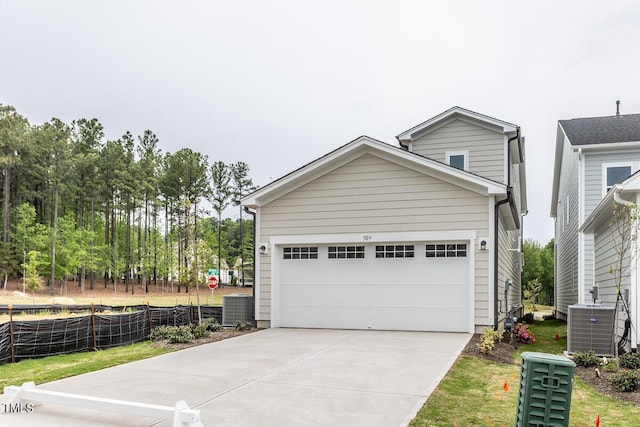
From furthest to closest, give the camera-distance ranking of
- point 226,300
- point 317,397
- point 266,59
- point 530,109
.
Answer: point 530,109 → point 266,59 → point 226,300 → point 317,397

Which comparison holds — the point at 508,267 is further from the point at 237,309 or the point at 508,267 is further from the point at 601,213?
the point at 237,309

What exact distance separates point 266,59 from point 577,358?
41.1 feet

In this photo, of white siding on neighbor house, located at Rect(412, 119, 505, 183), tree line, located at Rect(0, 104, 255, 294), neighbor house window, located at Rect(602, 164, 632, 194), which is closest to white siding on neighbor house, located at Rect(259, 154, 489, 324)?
white siding on neighbor house, located at Rect(412, 119, 505, 183)

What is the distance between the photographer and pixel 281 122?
2469cm

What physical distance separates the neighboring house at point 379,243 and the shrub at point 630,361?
3543 millimetres

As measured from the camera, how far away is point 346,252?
12.7 meters

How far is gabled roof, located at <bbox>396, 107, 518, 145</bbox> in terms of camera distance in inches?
568

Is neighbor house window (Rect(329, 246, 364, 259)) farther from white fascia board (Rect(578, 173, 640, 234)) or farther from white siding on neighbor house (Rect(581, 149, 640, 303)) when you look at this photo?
white siding on neighbor house (Rect(581, 149, 640, 303))

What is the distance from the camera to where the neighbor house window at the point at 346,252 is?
41.2 feet

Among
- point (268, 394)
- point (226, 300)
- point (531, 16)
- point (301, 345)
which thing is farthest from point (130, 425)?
point (531, 16)

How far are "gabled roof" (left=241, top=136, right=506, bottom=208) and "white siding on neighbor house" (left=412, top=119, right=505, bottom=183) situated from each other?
11.3 ft

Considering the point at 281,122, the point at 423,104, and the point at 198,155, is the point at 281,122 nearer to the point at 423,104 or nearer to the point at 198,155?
the point at 423,104

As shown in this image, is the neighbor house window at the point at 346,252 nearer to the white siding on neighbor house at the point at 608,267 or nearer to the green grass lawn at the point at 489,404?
the green grass lawn at the point at 489,404

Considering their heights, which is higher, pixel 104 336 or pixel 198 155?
pixel 198 155
